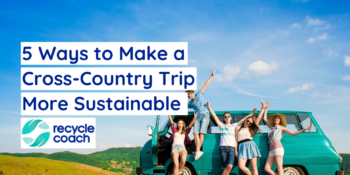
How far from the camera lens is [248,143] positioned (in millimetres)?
6547

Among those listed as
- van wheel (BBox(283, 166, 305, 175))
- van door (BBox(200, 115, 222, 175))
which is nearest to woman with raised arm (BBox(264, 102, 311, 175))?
van wheel (BBox(283, 166, 305, 175))

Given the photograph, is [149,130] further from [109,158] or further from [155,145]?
[109,158]

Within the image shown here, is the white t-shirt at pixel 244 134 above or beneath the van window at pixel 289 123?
beneath

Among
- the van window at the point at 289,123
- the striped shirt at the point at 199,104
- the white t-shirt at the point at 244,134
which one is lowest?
the white t-shirt at the point at 244,134

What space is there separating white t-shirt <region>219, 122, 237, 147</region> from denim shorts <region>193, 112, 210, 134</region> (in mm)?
460

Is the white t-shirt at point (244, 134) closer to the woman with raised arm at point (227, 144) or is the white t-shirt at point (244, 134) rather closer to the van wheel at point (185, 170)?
the woman with raised arm at point (227, 144)

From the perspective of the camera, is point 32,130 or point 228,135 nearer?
point 228,135

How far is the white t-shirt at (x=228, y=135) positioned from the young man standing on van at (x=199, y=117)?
1.63 ft

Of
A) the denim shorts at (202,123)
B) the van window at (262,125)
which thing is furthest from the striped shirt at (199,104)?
the van window at (262,125)

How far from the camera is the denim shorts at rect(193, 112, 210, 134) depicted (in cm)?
693

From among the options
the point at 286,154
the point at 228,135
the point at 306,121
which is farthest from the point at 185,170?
the point at 306,121

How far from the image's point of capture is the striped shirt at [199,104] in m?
7.05

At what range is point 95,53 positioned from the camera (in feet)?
39.0

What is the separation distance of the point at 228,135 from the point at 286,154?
1.76 m
